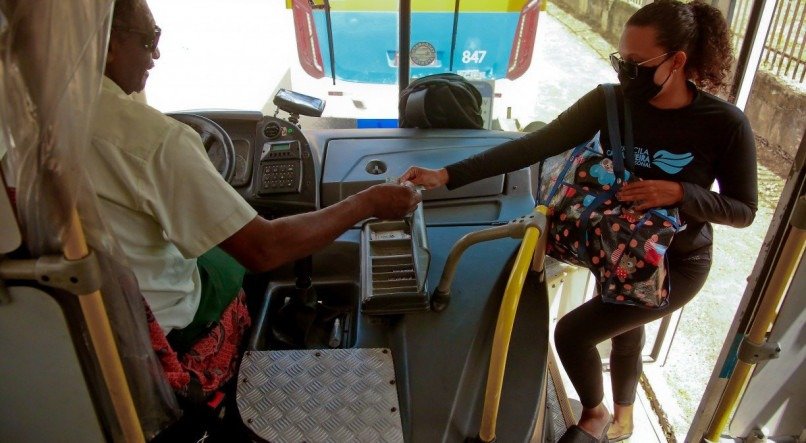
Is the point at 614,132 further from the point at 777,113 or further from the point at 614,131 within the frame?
the point at 777,113

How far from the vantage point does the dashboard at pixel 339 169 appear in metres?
2.37

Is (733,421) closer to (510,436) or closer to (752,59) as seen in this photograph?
(510,436)

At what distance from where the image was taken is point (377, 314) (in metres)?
A: 1.88

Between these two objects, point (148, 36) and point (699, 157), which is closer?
point (148, 36)

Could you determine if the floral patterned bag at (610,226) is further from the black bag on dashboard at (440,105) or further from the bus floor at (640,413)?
the black bag on dashboard at (440,105)

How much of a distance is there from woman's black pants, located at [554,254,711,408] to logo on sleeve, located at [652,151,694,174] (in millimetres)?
291

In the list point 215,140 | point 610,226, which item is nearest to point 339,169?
point 215,140

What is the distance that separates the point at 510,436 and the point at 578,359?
0.47 metres

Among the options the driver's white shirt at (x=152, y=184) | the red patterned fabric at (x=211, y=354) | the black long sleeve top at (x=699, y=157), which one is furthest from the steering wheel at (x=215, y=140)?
the black long sleeve top at (x=699, y=157)

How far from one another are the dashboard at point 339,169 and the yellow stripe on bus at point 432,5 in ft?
5.08

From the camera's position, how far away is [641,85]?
5.61ft

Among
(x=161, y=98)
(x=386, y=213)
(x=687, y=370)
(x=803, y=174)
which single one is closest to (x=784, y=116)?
(x=687, y=370)

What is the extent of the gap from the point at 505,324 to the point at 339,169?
1402mm

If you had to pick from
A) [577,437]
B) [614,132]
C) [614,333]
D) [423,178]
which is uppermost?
[614,132]
